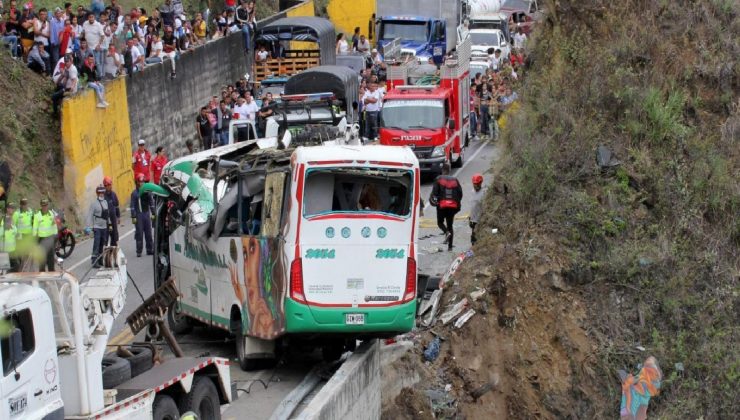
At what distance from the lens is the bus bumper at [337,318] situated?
704 inches

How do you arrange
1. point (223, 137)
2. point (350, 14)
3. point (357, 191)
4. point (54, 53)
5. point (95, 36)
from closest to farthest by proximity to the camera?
point (357, 191) → point (54, 53) → point (95, 36) → point (223, 137) → point (350, 14)

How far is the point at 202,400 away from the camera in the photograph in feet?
52.3

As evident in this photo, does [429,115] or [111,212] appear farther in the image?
[429,115]

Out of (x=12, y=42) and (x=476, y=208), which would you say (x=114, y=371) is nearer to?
(x=476, y=208)

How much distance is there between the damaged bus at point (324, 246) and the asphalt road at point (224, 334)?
0.52m

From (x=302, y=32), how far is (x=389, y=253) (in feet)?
85.5

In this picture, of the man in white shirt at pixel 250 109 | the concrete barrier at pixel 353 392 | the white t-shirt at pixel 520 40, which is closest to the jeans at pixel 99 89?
the man in white shirt at pixel 250 109

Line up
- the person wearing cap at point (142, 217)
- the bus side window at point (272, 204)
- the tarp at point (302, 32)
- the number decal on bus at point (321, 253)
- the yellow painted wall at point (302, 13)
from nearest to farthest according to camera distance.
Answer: the number decal on bus at point (321, 253), the bus side window at point (272, 204), the person wearing cap at point (142, 217), the tarp at point (302, 32), the yellow painted wall at point (302, 13)

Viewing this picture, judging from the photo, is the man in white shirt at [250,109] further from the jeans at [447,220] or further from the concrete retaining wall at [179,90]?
the jeans at [447,220]

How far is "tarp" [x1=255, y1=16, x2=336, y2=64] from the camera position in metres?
43.2

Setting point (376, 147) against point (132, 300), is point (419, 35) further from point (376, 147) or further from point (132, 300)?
point (376, 147)

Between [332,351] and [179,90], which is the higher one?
[179,90]

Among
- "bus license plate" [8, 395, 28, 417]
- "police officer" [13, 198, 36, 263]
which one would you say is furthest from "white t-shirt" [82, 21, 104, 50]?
"bus license plate" [8, 395, 28, 417]

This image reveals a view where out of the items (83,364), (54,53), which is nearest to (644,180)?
(83,364)
